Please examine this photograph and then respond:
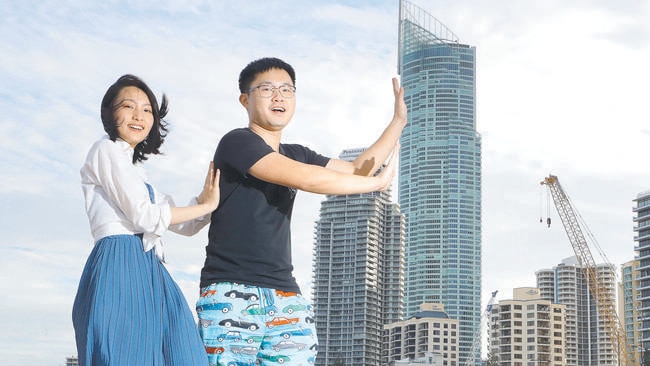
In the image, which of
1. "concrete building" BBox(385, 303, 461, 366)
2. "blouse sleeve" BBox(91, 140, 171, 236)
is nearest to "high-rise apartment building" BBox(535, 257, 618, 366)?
"concrete building" BBox(385, 303, 461, 366)

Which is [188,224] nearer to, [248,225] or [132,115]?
[248,225]

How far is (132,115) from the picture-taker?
12.8 ft

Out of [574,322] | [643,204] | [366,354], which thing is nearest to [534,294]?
[643,204]

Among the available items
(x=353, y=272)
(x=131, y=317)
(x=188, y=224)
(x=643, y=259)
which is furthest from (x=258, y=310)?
(x=353, y=272)

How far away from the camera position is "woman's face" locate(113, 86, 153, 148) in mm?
3896

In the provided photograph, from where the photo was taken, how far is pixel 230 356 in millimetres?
3447

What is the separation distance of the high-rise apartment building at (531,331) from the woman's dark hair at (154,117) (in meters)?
120

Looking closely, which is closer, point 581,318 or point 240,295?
point 240,295

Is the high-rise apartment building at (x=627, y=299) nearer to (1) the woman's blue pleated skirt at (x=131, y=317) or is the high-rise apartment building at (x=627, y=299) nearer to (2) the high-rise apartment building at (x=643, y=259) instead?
(2) the high-rise apartment building at (x=643, y=259)

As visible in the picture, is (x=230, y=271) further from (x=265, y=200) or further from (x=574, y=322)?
(x=574, y=322)

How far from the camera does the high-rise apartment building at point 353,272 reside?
137875 millimetres

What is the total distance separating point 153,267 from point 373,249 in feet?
461

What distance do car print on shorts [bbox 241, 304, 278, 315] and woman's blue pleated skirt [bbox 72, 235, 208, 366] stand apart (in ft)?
0.72

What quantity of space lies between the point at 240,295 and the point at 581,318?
169 meters
